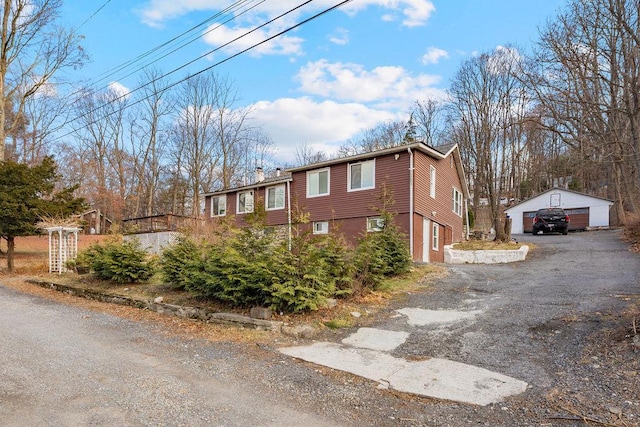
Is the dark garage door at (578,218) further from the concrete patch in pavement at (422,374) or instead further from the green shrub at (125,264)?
the green shrub at (125,264)

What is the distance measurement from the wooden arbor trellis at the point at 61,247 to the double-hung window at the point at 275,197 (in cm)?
884

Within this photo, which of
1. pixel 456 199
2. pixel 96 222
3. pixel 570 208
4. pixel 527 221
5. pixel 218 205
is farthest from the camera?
pixel 96 222

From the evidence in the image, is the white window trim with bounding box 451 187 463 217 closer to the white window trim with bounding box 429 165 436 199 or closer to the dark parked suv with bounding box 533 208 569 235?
the white window trim with bounding box 429 165 436 199

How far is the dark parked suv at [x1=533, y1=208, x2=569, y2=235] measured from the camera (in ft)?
85.0

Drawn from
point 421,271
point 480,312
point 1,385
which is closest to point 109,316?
point 1,385

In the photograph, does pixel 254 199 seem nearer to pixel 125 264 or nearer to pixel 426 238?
pixel 426 238

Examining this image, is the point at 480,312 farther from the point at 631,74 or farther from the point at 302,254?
the point at 631,74

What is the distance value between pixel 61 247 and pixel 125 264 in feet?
19.5

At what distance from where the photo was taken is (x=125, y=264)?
1067 centimetres

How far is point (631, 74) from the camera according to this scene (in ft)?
24.3

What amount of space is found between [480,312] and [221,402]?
5.33 m

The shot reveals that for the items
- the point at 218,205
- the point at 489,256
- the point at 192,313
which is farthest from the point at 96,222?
the point at 489,256

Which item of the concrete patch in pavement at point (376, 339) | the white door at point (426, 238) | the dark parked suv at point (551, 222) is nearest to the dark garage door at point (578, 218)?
the dark parked suv at point (551, 222)

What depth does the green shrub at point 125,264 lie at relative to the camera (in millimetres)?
10672
